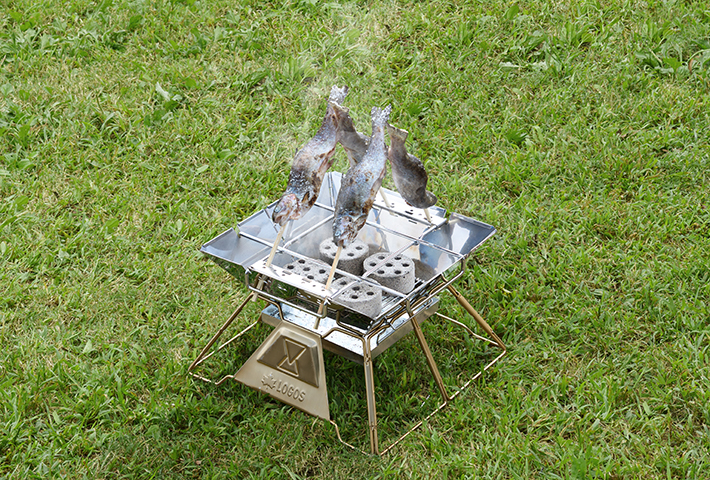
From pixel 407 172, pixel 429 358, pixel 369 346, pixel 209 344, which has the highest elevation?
pixel 407 172

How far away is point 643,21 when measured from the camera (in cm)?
526

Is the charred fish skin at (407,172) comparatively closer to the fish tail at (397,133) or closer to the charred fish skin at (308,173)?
the fish tail at (397,133)

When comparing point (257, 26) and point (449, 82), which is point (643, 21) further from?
point (257, 26)

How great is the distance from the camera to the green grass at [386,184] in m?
3.19

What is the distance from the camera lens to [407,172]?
3.12 m

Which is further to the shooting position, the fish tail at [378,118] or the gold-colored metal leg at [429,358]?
the gold-colored metal leg at [429,358]

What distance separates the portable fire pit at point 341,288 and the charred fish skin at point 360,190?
257 mm

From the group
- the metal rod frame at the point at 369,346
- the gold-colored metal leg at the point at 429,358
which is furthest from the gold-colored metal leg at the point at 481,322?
the gold-colored metal leg at the point at 429,358

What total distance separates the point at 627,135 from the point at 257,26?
9.31 feet

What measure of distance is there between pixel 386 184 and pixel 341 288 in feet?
5.35

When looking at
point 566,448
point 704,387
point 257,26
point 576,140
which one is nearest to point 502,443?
point 566,448

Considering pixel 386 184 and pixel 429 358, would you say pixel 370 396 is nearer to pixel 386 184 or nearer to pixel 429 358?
pixel 429 358

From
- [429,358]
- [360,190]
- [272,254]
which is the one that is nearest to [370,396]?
[429,358]

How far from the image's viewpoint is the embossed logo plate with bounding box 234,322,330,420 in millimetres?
3014
